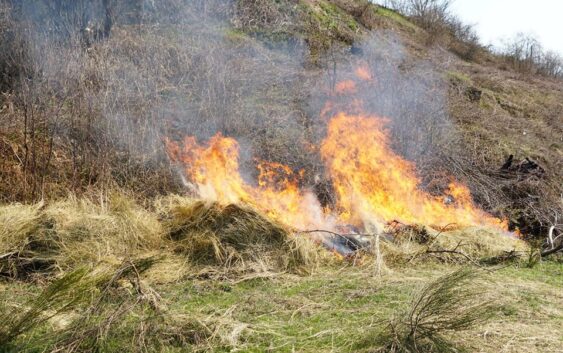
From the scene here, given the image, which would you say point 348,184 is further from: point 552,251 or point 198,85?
point 198,85

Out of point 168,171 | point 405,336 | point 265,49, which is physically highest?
point 265,49

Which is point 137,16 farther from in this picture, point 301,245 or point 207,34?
point 301,245

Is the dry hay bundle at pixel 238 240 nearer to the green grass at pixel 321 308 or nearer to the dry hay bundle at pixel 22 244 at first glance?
the green grass at pixel 321 308

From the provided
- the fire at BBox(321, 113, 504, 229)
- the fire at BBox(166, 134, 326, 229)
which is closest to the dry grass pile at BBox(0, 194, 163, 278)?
the fire at BBox(166, 134, 326, 229)

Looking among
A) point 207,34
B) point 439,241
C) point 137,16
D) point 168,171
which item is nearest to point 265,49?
point 207,34

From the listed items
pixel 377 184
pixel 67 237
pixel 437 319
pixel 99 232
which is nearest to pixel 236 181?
pixel 377 184

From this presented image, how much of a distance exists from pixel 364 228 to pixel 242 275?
2.57 metres

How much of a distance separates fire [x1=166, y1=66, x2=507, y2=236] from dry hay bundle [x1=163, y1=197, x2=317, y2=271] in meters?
1.43

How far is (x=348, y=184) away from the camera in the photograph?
853cm

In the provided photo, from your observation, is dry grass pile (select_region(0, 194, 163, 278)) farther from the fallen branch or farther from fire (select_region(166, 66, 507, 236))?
the fallen branch

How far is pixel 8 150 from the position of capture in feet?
23.9

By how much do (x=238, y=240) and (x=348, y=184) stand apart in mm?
3662

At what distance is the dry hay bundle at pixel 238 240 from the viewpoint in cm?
510

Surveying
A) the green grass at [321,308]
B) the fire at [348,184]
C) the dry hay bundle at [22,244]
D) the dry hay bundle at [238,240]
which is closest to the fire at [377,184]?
the fire at [348,184]
